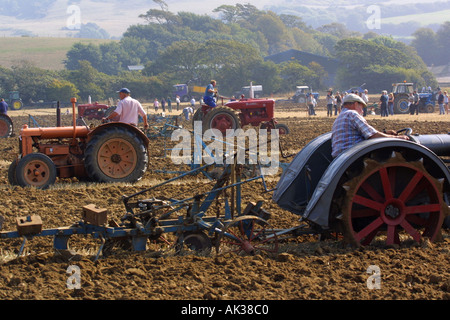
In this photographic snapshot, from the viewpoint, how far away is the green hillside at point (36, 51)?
97.2 meters

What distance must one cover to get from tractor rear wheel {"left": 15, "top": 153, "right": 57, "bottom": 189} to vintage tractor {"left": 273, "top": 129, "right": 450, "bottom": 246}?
17.0ft

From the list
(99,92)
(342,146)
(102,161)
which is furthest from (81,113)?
(99,92)

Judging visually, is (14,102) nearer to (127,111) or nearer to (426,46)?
(127,111)

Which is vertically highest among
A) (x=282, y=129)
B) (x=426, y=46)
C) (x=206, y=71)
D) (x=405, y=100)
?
(x=426, y=46)

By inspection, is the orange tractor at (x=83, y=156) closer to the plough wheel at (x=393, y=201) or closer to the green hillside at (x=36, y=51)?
the plough wheel at (x=393, y=201)

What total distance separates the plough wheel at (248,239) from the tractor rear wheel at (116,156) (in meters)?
3.93

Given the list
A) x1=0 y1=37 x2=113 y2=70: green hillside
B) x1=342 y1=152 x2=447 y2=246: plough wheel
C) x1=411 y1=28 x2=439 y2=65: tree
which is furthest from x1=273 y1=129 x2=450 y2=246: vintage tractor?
x1=411 y1=28 x2=439 y2=65: tree

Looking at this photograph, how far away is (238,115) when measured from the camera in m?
17.2

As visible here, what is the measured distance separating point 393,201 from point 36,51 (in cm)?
11011

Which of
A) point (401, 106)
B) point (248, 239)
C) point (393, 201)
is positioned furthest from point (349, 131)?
point (401, 106)

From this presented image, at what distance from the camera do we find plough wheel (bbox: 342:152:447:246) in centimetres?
518

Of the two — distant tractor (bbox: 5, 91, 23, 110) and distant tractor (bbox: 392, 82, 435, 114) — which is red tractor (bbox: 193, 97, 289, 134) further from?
distant tractor (bbox: 5, 91, 23, 110)

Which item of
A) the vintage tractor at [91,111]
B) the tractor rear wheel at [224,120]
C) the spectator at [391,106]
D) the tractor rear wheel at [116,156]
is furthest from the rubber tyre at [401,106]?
the tractor rear wheel at [116,156]
